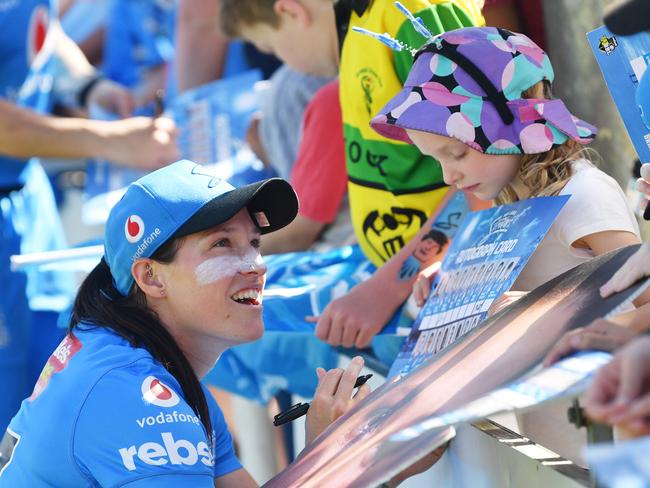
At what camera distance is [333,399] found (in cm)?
217

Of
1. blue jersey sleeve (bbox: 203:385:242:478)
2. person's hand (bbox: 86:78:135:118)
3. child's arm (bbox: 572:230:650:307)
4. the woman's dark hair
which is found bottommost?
person's hand (bbox: 86:78:135:118)

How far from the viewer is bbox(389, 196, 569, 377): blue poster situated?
2.06 m

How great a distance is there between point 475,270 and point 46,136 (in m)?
2.25

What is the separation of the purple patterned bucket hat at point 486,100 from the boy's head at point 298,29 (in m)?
0.90

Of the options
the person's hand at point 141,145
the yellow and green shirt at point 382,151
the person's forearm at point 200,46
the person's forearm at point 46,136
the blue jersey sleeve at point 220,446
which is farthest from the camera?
the person's forearm at point 200,46

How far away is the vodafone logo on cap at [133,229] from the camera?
90.6 inches

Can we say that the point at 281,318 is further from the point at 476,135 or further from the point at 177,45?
the point at 177,45

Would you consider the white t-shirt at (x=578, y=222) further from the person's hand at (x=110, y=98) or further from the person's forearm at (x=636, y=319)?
the person's hand at (x=110, y=98)

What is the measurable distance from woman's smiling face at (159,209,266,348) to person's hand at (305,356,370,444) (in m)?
0.23

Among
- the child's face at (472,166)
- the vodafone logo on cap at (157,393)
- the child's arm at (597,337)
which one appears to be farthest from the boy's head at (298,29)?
the child's arm at (597,337)

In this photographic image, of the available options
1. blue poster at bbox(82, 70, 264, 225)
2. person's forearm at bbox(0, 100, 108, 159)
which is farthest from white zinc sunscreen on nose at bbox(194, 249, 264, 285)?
blue poster at bbox(82, 70, 264, 225)

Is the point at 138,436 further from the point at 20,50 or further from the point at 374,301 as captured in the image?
the point at 20,50

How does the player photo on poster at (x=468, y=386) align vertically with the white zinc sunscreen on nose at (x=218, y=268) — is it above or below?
above

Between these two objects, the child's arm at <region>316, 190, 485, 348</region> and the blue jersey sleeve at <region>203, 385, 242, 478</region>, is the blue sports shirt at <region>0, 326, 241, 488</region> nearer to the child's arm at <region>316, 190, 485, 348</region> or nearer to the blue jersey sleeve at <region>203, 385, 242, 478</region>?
the blue jersey sleeve at <region>203, 385, 242, 478</region>
